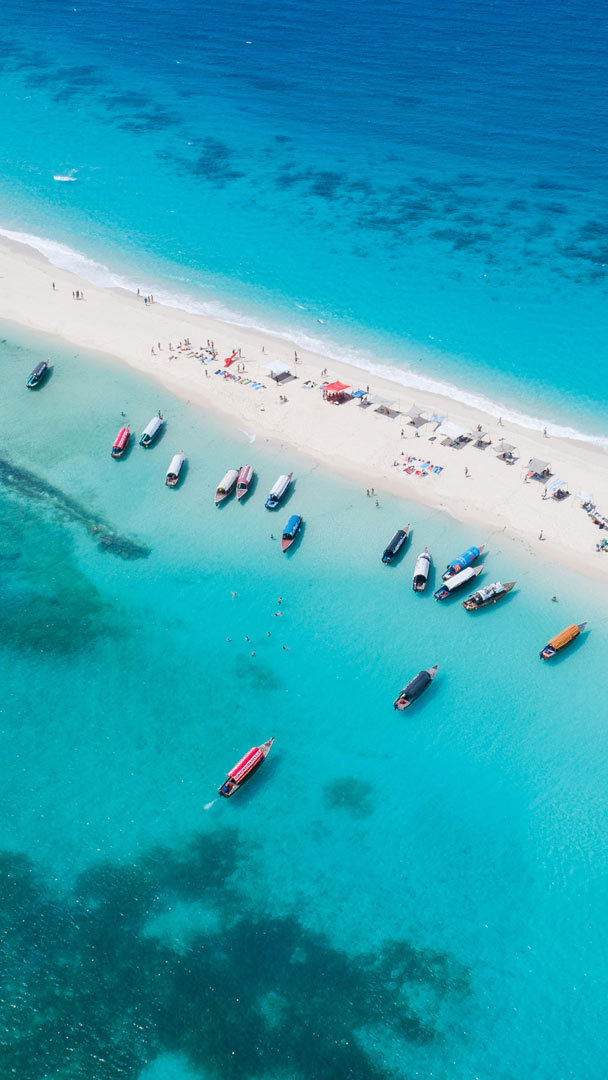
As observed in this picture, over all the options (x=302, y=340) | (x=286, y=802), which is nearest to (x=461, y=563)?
(x=286, y=802)

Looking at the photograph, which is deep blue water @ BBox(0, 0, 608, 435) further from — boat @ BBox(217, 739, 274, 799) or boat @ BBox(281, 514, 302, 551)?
boat @ BBox(217, 739, 274, 799)

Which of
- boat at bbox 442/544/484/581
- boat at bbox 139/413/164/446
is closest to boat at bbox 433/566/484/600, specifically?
boat at bbox 442/544/484/581

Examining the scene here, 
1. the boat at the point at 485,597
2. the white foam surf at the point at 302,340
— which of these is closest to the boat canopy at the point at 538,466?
the white foam surf at the point at 302,340

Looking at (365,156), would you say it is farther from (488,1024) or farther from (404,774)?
(488,1024)

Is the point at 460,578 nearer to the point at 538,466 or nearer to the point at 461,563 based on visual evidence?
the point at 461,563

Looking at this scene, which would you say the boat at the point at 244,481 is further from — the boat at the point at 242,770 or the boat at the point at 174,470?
the boat at the point at 242,770

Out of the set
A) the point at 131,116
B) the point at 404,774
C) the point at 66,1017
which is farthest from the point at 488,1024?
the point at 131,116
